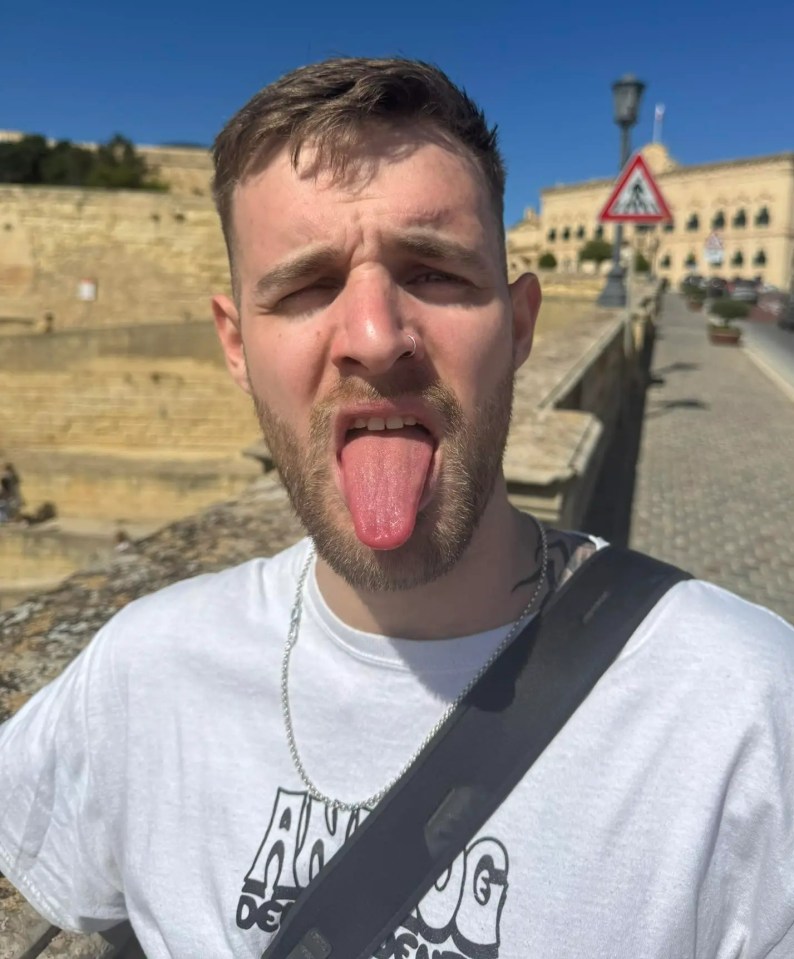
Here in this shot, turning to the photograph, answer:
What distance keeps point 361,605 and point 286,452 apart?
277 millimetres

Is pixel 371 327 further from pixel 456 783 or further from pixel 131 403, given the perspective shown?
pixel 131 403

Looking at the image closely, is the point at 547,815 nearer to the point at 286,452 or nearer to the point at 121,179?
the point at 286,452

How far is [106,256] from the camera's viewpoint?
24.9 meters

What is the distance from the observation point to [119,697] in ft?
4.27

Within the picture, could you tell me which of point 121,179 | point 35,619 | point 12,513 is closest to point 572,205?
point 121,179

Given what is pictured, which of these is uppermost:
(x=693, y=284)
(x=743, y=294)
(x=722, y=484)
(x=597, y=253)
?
(x=597, y=253)

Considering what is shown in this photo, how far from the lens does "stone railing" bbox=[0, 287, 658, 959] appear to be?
1.33 meters

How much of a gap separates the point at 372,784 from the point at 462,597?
1.03ft

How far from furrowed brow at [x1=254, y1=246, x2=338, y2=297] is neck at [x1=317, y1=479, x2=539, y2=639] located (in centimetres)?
46

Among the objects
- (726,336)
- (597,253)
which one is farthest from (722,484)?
(597,253)

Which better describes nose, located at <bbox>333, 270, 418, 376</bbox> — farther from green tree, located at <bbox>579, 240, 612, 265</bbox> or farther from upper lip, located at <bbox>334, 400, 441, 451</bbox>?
green tree, located at <bbox>579, 240, 612, 265</bbox>

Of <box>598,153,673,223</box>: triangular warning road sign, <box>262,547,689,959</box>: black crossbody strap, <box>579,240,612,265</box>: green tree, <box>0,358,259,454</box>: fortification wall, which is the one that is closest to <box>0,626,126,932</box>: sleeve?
<box>262,547,689,959</box>: black crossbody strap

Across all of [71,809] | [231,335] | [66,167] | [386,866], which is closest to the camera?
[386,866]

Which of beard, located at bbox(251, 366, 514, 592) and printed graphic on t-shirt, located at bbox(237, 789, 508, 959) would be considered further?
beard, located at bbox(251, 366, 514, 592)
